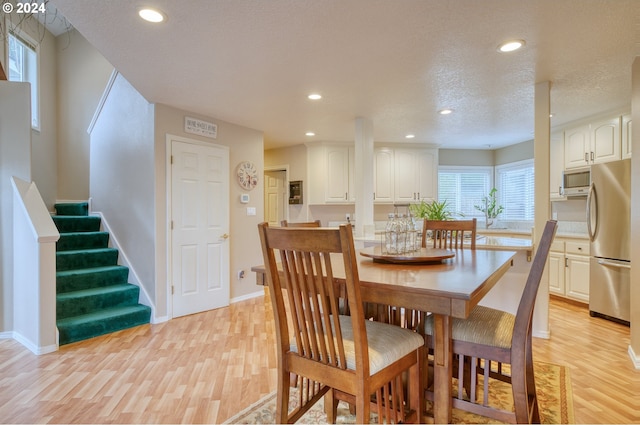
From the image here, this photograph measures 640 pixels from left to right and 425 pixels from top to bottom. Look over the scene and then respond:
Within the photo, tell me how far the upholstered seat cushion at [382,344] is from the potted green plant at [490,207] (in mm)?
5416

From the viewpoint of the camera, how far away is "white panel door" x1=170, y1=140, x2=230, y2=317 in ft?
12.3

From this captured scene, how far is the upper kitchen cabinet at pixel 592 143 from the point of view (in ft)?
12.7

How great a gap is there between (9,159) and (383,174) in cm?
483

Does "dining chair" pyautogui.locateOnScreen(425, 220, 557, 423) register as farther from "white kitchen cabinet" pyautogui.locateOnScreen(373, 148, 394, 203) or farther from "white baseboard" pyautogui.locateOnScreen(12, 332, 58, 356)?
"white kitchen cabinet" pyautogui.locateOnScreen(373, 148, 394, 203)

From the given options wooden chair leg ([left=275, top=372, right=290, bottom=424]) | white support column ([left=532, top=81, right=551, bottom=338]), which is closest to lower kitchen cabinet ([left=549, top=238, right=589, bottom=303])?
white support column ([left=532, top=81, right=551, bottom=338])

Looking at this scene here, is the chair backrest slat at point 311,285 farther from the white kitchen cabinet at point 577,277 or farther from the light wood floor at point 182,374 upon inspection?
the white kitchen cabinet at point 577,277

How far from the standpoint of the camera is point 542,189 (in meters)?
3.02

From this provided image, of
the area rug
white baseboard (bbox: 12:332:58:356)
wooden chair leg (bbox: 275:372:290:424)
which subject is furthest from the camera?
white baseboard (bbox: 12:332:58:356)

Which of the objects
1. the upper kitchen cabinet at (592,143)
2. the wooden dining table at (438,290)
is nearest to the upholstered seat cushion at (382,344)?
the wooden dining table at (438,290)

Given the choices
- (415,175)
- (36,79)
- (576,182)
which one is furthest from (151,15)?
(576,182)

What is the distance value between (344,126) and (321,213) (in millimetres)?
1781

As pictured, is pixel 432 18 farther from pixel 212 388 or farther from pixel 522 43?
pixel 212 388

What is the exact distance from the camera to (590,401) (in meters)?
2.00

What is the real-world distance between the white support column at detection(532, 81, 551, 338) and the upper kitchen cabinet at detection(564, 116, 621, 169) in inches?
61.5
